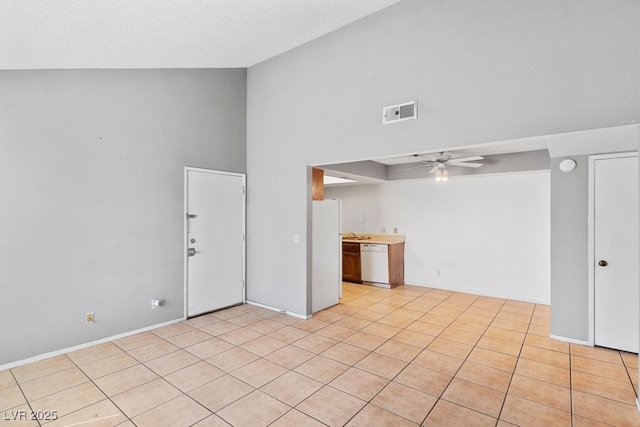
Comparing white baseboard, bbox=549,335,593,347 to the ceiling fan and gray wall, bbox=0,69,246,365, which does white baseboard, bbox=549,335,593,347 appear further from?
gray wall, bbox=0,69,246,365

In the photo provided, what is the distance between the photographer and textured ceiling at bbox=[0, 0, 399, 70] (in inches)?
94.5

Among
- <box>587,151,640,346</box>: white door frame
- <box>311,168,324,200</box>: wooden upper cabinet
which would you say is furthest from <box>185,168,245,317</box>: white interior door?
<box>587,151,640,346</box>: white door frame

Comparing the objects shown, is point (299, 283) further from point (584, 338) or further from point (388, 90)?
point (584, 338)

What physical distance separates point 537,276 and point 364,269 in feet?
9.80

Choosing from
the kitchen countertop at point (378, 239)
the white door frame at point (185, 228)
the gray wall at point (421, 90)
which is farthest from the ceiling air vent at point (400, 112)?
the kitchen countertop at point (378, 239)

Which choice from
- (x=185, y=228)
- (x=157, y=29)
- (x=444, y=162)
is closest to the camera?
(x=157, y=29)

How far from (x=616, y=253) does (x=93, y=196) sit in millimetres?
5739

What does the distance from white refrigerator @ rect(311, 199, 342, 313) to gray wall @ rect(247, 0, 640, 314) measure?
10.8 inches

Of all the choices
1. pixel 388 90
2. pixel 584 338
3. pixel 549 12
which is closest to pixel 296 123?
pixel 388 90

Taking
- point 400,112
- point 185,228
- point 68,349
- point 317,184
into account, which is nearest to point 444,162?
point 400,112

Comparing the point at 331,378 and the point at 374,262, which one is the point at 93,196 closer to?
the point at 331,378

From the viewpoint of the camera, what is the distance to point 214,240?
455cm

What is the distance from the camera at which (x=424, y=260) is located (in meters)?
6.31

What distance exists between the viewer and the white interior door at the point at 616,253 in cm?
326
